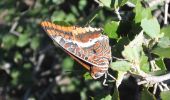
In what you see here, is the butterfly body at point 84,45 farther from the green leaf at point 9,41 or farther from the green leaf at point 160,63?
the green leaf at point 9,41

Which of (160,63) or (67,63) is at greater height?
(160,63)

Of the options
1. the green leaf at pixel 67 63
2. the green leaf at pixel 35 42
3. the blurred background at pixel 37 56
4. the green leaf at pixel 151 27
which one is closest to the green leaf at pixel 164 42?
the green leaf at pixel 151 27

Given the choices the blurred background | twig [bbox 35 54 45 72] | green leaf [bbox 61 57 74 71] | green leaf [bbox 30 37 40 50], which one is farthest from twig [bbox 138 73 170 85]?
twig [bbox 35 54 45 72]

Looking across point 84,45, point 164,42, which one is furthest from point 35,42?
point 164,42

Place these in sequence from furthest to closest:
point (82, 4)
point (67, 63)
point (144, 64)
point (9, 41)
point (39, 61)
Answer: point (39, 61) < point (9, 41) < point (67, 63) < point (82, 4) < point (144, 64)

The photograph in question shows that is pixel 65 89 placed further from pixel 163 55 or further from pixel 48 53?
pixel 163 55

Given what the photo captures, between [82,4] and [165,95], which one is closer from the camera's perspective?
[165,95]

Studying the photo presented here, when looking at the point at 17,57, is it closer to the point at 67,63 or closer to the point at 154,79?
the point at 67,63

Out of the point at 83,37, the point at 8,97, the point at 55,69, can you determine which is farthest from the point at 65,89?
the point at 83,37
